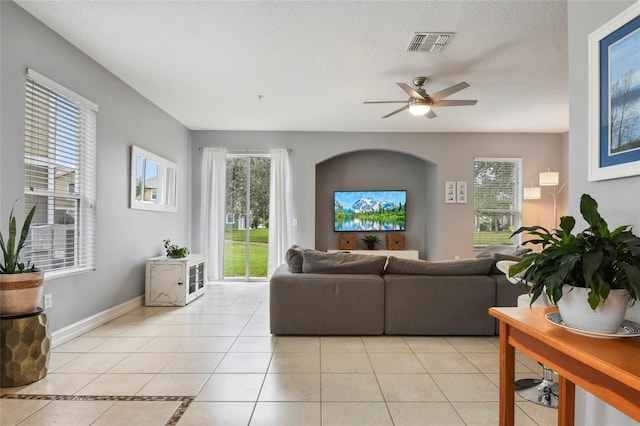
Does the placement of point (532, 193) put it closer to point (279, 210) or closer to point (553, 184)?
point (553, 184)

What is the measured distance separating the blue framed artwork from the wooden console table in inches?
26.4

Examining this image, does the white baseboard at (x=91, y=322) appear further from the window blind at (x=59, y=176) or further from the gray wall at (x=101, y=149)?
the window blind at (x=59, y=176)

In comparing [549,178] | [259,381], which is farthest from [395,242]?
[259,381]

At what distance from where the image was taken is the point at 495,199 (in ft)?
23.0

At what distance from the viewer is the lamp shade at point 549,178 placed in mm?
6355

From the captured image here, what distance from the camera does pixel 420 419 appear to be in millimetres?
2119

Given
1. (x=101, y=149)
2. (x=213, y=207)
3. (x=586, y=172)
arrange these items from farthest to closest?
1. (x=213, y=207)
2. (x=101, y=149)
3. (x=586, y=172)

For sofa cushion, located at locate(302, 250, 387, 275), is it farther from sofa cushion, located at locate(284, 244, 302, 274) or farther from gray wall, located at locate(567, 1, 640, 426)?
gray wall, located at locate(567, 1, 640, 426)

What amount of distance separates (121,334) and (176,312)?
0.91m

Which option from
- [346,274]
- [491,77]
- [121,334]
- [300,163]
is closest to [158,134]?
[300,163]

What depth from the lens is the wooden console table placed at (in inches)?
40.8

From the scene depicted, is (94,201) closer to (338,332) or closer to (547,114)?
(338,332)

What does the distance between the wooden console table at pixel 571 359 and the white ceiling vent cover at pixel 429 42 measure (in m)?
2.52

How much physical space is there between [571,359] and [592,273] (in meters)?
0.30
